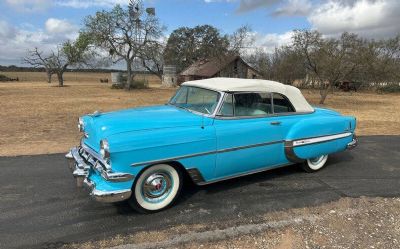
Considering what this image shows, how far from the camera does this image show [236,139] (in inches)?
178

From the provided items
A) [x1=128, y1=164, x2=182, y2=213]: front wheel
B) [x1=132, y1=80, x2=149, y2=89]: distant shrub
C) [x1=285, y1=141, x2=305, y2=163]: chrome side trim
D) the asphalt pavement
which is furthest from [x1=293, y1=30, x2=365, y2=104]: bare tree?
[x1=132, y1=80, x2=149, y2=89]: distant shrub

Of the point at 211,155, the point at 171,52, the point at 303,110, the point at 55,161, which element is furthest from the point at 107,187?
the point at 171,52

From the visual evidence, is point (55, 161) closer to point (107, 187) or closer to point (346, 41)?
point (107, 187)

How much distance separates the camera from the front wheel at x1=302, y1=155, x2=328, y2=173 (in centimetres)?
573

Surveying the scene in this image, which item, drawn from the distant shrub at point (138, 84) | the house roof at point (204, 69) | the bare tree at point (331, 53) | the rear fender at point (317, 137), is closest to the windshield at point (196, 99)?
the rear fender at point (317, 137)

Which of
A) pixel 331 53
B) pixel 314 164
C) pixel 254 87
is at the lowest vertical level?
pixel 314 164

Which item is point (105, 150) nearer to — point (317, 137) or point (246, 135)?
point (246, 135)

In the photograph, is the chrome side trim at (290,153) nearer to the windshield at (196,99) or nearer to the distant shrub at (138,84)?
the windshield at (196,99)

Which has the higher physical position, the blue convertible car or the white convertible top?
the white convertible top

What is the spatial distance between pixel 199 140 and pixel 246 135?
0.78 m

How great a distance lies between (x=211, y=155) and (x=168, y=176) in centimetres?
61

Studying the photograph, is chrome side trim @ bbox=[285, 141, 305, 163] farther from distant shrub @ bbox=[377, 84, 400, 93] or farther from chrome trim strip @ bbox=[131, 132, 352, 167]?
distant shrub @ bbox=[377, 84, 400, 93]

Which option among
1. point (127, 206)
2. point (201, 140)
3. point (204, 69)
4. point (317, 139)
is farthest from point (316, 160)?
point (204, 69)

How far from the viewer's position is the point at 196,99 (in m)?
5.04
